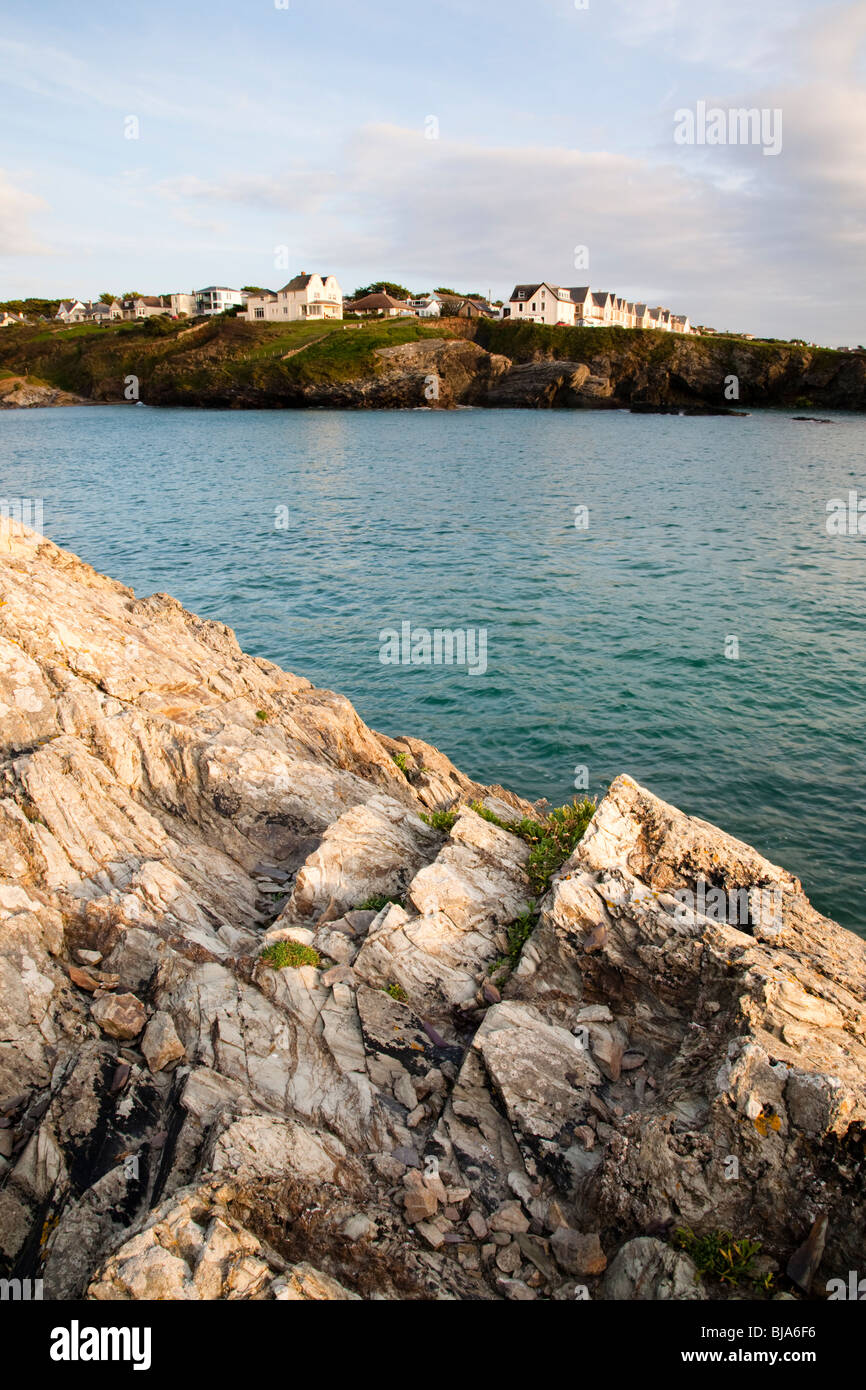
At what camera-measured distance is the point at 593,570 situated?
42219mm

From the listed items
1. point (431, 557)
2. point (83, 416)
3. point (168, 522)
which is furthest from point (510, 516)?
point (83, 416)

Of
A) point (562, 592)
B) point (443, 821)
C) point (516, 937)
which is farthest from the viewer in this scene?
point (562, 592)

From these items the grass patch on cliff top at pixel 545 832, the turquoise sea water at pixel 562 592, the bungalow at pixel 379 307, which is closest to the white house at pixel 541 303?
the bungalow at pixel 379 307

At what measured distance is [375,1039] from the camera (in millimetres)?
9445

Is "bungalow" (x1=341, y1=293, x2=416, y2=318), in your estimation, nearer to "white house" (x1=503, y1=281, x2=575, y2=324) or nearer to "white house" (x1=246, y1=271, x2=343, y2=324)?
"white house" (x1=246, y1=271, x2=343, y2=324)

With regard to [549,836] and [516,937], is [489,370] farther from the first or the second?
[516,937]

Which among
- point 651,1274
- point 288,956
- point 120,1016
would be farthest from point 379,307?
point 651,1274

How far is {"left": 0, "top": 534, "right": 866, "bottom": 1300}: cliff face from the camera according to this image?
725 cm

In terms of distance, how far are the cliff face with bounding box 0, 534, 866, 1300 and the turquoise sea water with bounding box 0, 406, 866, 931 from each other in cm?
899

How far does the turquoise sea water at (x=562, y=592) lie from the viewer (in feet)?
75.0

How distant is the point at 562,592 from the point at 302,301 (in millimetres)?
164319

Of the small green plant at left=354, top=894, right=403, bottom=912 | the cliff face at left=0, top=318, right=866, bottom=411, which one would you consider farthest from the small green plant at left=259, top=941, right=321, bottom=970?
the cliff face at left=0, top=318, right=866, bottom=411
